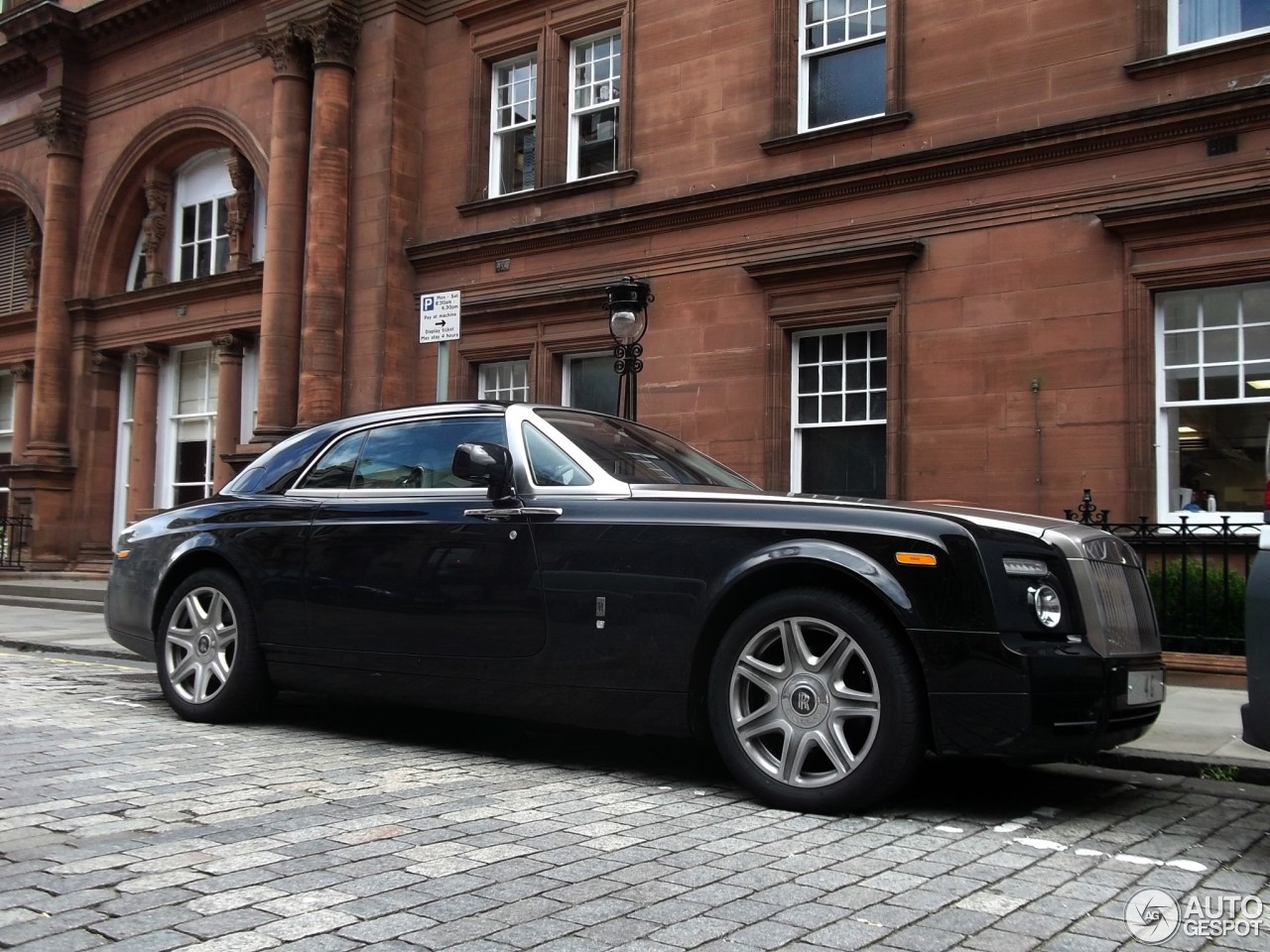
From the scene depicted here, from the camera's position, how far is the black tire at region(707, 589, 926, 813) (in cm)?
455

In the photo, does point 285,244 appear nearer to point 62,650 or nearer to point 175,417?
point 175,417

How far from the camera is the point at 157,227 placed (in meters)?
21.0

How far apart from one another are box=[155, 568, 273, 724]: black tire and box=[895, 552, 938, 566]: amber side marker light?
3.67 m

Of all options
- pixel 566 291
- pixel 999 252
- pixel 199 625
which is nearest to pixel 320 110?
pixel 566 291

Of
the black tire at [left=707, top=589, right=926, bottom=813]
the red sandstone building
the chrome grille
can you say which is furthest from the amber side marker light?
the red sandstone building

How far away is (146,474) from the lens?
21.0 m

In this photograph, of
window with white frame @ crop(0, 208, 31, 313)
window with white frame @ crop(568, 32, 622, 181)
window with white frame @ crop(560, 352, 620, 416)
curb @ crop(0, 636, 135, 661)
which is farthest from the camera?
window with white frame @ crop(0, 208, 31, 313)

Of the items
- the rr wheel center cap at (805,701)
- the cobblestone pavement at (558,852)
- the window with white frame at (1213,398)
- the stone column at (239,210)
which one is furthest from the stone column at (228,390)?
the rr wheel center cap at (805,701)

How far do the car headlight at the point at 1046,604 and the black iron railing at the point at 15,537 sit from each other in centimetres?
2073

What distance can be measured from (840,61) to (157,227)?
43.8 ft

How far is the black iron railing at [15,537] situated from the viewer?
21141 millimetres

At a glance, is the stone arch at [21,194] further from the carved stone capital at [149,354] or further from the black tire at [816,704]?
the black tire at [816,704]

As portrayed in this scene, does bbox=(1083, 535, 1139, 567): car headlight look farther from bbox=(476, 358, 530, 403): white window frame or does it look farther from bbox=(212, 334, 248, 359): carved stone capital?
bbox=(212, 334, 248, 359): carved stone capital

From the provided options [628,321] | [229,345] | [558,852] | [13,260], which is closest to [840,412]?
[628,321]
